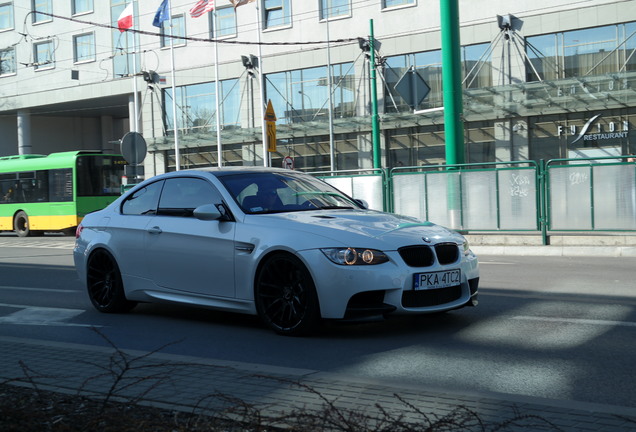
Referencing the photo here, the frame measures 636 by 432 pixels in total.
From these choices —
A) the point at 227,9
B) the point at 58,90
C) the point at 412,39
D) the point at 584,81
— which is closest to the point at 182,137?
the point at 227,9

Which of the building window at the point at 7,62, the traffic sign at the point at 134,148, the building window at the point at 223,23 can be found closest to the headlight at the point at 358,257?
the traffic sign at the point at 134,148

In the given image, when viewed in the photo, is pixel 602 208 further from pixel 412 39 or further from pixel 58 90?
pixel 58 90

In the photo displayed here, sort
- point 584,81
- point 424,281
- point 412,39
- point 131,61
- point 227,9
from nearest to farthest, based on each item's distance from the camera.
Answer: point 424,281 → point 584,81 → point 412,39 → point 227,9 → point 131,61

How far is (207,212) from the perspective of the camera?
7816 millimetres

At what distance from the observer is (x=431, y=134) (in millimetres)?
36500

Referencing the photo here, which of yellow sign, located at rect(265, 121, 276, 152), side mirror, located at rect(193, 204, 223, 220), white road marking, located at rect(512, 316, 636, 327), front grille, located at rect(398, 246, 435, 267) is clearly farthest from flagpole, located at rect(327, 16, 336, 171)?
front grille, located at rect(398, 246, 435, 267)

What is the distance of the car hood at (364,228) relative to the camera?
7.05m

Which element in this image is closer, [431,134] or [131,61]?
[431,134]

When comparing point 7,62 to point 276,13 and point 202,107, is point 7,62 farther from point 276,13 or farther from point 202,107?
point 276,13

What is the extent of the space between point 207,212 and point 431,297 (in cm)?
216

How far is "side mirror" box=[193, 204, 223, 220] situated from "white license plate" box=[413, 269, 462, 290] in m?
1.96

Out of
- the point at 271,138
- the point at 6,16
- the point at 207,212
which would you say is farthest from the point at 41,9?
the point at 207,212

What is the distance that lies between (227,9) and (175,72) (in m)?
4.63

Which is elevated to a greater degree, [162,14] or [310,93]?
[162,14]
